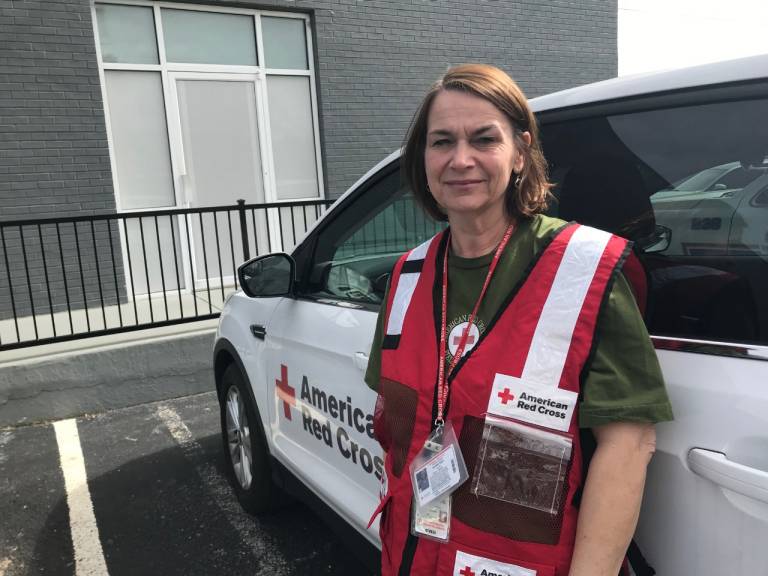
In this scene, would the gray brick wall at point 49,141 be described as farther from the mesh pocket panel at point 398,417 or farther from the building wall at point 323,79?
the mesh pocket panel at point 398,417

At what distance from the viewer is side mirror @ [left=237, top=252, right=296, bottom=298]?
8.55 feet

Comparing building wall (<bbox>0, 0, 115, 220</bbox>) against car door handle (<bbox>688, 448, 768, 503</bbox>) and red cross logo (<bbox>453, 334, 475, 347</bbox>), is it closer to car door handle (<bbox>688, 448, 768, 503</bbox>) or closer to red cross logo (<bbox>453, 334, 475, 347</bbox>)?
red cross logo (<bbox>453, 334, 475, 347</bbox>)

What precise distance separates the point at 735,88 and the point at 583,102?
14.3 inches

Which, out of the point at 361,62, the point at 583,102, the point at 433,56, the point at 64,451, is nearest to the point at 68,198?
the point at 64,451

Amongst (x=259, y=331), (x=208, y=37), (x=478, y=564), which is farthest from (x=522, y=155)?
(x=208, y=37)

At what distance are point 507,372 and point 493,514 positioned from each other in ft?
0.92

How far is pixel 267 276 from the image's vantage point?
8.73 feet

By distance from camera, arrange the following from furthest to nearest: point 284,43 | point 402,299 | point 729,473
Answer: point 284,43
point 402,299
point 729,473

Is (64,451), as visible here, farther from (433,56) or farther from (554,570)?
(433,56)

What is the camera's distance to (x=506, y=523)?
1.22m

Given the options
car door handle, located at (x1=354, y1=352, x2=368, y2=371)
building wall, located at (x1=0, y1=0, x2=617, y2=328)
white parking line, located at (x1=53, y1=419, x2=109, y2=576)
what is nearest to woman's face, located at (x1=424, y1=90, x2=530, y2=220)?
car door handle, located at (x1=354, y1=352, x2=368, y2=371)

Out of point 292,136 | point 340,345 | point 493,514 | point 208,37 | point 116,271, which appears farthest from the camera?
point 292,136

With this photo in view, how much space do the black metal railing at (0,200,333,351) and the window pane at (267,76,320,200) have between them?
1.43 feet

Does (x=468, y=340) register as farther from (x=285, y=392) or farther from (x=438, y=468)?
(x=285, y=392)
